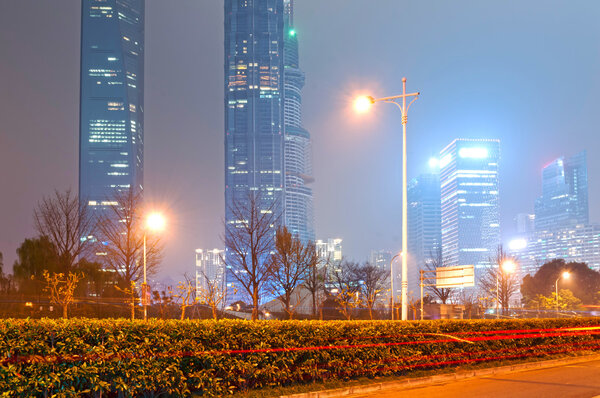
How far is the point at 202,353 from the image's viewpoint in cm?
948

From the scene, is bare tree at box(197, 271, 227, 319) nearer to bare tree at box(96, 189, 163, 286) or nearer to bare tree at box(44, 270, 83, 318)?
bare tree at box(96, 189, 163, 286)

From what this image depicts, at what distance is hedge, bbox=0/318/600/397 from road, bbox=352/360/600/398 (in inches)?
40.5

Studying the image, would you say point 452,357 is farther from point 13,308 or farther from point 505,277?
point 505,277

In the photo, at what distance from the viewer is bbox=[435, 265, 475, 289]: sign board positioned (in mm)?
15938

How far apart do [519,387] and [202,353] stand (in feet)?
24.6

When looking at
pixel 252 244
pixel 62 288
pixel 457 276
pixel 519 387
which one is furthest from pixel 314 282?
pixel 519 387

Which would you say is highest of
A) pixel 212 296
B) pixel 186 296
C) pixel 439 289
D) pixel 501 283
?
pixel 186 296

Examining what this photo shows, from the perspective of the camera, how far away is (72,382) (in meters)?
8.27

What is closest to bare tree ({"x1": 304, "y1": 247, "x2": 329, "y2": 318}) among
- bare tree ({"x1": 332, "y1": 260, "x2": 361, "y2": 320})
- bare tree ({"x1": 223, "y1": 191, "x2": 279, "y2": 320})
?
bare tree ({"x1": 332, "y1": 260, "x2": 361, "y2": 320})

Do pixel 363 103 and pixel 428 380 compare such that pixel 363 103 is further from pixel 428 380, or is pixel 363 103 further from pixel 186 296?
pixel 186 296

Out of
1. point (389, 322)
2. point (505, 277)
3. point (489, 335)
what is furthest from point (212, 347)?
point (505, 277)

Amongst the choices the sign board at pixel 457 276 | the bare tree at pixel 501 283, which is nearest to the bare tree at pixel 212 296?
the sign board at pixel 457 276

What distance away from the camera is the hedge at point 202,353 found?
26.4ft

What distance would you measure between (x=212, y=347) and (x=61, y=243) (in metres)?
28.6
